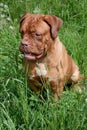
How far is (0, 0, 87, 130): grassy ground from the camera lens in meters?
3.71

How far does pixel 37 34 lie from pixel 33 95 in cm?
55

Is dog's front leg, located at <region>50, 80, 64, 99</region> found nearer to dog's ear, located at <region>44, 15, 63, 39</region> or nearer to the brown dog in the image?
the brown dog

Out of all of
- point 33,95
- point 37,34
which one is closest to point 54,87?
point 33,95

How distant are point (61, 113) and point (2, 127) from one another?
1.63 ft

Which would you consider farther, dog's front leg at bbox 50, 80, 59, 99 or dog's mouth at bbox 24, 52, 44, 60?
dog's front leg at bbox 50, 80, 59, 99

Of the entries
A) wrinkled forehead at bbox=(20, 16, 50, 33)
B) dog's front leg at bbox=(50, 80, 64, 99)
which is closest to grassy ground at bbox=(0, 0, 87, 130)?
dog's front leg at bbox=(50, 80, 64, 99)

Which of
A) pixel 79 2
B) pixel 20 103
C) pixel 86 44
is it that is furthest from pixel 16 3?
pixel 20 103

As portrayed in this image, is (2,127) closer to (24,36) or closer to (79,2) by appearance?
(24,36)

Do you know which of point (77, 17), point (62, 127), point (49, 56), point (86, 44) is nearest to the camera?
point (62, 127)

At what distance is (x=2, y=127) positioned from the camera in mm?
3754

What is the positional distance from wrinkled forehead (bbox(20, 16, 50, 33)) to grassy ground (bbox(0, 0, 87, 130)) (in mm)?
362

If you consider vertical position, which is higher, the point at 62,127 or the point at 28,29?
the point at 28,29

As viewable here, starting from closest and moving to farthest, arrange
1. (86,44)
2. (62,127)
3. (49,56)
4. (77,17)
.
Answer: (62,127) → (49,56) → (86,44) → (77,17)

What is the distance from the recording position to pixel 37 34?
413 centimetres
